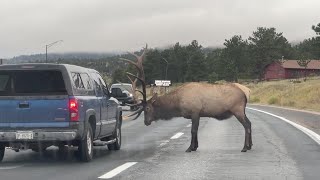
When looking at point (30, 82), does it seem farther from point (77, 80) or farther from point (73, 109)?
point (73, 109)

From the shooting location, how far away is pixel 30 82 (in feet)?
40.4

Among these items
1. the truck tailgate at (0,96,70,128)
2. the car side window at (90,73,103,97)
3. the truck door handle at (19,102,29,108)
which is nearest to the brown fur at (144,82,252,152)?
the car side window at (90,73,103,97)

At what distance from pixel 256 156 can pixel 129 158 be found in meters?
2.75

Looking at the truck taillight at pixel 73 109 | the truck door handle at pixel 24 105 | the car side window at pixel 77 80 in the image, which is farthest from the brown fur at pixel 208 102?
the truck door handle at pixel 24 105

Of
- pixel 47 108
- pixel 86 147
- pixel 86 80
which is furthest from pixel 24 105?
pixel 86 80

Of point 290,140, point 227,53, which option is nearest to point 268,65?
point 227,53

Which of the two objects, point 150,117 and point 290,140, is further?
point 290,140

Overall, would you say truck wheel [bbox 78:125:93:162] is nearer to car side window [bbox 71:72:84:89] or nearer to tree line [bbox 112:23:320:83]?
car side window [bbox 71:72:84:89]

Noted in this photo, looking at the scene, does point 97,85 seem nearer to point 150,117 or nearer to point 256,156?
point 150,117

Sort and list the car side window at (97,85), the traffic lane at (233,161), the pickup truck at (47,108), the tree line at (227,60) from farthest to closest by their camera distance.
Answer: the tree line at (227,60)
the car side window at (97,85)
the pickup truck at (47,108)
the traffic lane at (233,161)

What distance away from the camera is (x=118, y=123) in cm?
1518

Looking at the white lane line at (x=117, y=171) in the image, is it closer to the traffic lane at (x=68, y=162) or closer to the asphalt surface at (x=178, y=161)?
the asphalt surface at (x=178, y=161)

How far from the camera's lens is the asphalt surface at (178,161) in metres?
10.4

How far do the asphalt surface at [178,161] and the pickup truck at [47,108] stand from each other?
0.53m
